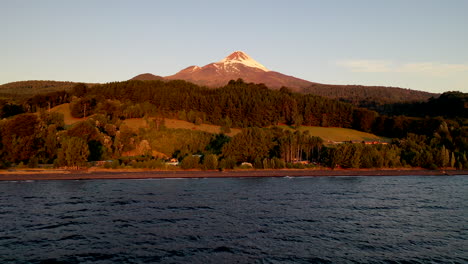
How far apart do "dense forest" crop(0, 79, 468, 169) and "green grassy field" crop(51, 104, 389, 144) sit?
318cm

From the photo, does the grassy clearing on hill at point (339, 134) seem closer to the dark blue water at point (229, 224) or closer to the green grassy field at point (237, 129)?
the green grassy field at point (237, 129)

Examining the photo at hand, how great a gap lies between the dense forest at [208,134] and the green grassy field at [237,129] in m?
3.18

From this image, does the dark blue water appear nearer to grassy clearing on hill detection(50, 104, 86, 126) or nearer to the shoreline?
the shoreline

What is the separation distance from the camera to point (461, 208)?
169 ft

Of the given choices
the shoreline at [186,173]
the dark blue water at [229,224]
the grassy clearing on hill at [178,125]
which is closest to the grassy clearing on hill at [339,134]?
the grassy clearing on hill at [178,125]

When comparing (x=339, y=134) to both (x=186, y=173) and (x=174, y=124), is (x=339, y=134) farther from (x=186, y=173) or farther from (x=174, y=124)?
(x=186, y=173)

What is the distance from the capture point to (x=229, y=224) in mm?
40062

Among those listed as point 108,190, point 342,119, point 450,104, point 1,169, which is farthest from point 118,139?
point 450,104

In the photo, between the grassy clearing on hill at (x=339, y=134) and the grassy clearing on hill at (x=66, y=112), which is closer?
the grassy clearing on hill at (x=66, y=112)

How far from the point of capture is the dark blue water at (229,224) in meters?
30.8

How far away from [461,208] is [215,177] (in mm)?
45635

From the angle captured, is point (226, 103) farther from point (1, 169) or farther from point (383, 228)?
point (383, 228)

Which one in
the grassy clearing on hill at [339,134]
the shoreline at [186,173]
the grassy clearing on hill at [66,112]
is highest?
the grassy clearing on hill at [66,112]

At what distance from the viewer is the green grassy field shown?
4849 inches
